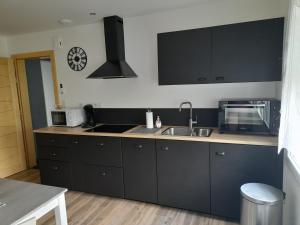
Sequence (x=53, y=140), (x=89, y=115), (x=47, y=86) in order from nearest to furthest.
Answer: (x=53, y=140) → (x=89, y=115) → (x=47, y=86)

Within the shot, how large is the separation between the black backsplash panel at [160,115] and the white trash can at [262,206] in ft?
3.39

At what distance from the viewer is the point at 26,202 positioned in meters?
1.30

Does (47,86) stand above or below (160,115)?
above

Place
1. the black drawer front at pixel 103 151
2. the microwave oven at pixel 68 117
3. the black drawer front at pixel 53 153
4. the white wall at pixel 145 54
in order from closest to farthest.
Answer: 1. the white wall at pixel 145 54
2. the black drawer front at pixel 103 151
3. the black drawer front at pixel 53 153
4. the microwave oven at pixel 68 117

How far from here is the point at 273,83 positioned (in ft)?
7.94

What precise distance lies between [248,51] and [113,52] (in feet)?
5.49

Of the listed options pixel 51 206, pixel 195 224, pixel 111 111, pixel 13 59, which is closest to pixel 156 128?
pixel 111 111

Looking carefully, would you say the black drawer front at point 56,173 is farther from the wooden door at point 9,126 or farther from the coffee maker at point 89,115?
the wooden door at point 9,126

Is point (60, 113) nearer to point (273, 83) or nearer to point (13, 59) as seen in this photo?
point (13, 59)

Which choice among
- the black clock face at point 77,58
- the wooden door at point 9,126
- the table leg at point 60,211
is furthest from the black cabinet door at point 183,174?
the wooden door at point 9,126

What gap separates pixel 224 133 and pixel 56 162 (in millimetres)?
2238

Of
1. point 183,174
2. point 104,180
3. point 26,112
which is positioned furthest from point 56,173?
point 183,174

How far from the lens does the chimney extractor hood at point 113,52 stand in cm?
281

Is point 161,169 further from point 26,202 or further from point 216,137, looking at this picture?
point 26,202
